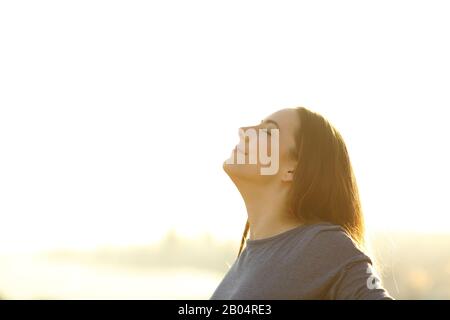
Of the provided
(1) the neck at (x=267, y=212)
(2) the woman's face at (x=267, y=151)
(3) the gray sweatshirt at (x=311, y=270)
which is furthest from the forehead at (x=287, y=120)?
(3) the gray sweatshirt at (x=311, y=270)

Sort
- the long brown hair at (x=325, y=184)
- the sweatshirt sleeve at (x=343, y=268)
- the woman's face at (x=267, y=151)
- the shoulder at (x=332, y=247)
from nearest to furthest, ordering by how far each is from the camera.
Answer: the sweatshirt sleeve at (x=343, y=268), the shoulder at (x=332, y=247), the long brown hair at (x=325, y=184), the woman's face at (x=267, y=151)

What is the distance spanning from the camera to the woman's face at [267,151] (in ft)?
9.30

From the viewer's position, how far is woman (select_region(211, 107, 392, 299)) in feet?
8.05

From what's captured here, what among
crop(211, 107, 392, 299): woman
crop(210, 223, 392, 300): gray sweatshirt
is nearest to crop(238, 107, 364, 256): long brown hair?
crop(211, 107, 392, 299): woman

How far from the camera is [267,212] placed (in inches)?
112

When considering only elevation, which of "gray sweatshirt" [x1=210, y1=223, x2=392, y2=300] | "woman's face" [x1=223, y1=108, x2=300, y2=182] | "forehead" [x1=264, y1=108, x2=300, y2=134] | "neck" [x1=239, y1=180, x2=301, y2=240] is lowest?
"gray sweatshirt" [x1=210, y1=223, x2=392, y2=300]

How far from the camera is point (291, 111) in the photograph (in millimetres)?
2928

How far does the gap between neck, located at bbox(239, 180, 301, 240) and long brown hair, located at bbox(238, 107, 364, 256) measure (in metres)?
0.05

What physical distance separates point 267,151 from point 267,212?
0.27 meters

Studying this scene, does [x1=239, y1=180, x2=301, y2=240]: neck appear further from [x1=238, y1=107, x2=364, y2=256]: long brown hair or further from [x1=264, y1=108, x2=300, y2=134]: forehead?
[x1=264, y1=108, x2=300, y2=134]: forehead

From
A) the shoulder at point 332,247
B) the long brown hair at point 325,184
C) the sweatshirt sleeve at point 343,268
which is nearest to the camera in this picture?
the sweatshirt sleeve at point 343,268

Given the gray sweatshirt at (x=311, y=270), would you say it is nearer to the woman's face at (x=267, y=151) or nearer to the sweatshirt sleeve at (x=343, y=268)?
the sweatshirt sleeve at (x=343, y=268)
